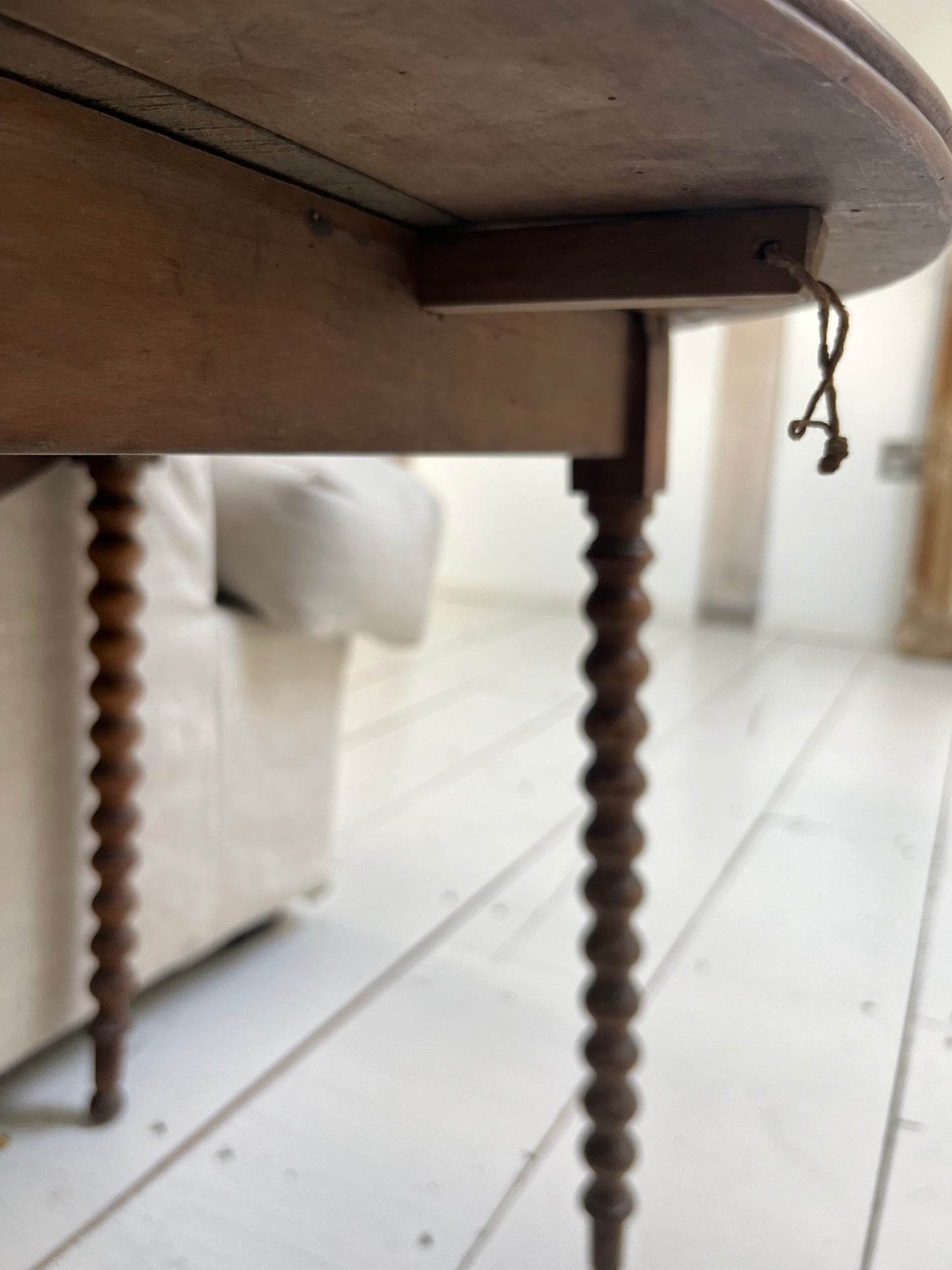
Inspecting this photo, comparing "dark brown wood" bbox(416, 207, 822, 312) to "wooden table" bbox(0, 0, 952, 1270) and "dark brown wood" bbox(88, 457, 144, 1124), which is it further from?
"dark brown wood" bbox(88, 457, 144, 1124)

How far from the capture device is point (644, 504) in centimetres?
63

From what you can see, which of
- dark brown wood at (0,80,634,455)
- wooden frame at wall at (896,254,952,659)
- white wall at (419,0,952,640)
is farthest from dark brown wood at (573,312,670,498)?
wooden frame at wall at (896,254,952,659)

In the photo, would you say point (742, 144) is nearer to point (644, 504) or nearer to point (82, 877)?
point (644, 504)

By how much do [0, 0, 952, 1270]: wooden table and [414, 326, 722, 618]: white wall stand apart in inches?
89.1

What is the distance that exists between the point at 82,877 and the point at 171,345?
61 centimetres

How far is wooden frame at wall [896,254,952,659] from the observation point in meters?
2.41

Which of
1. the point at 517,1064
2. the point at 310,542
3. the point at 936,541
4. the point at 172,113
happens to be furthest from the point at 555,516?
the point at 172,113

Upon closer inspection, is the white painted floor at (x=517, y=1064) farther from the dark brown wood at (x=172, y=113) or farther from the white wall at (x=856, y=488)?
the white wall at (x=856, y=488)

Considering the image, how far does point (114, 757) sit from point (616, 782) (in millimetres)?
381

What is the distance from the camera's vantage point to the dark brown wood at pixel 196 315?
286 millimetres

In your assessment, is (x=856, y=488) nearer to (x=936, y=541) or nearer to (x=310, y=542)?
(x=936, y=541)

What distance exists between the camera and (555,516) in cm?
305

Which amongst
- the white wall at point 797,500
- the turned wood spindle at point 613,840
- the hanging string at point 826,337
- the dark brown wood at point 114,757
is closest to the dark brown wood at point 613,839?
the turned wood spindle at point 613,840

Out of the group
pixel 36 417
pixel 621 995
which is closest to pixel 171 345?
pixel 36 417
